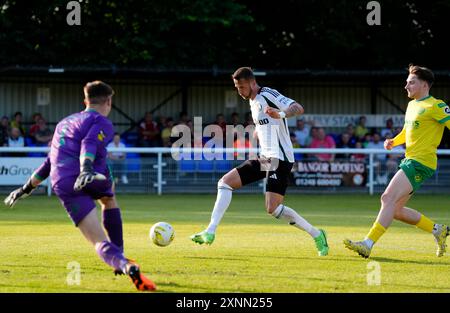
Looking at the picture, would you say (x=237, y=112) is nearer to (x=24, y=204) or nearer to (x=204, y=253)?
(x=24, y=204)

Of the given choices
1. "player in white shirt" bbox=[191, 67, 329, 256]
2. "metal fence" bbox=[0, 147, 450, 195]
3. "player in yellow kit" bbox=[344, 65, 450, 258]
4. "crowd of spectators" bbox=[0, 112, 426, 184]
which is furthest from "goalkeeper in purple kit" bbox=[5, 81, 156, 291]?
"crowd of spectators" bbox=[0, 112, 426, 184]

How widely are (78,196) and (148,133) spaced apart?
1878 centimetres

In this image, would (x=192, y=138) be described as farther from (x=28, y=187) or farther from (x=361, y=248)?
(x=28, y=187)

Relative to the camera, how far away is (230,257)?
10.7 meters

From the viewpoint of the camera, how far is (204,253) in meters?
11.1

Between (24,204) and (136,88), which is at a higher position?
(136,88)

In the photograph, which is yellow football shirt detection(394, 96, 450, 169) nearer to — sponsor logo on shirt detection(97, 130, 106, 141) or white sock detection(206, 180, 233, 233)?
white sock detection(206, 180, 233, 233)

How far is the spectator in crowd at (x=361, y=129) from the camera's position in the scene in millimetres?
27734

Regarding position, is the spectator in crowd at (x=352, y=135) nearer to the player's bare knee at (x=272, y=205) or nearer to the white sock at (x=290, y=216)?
A: the white sock at (x=290, y=216)
